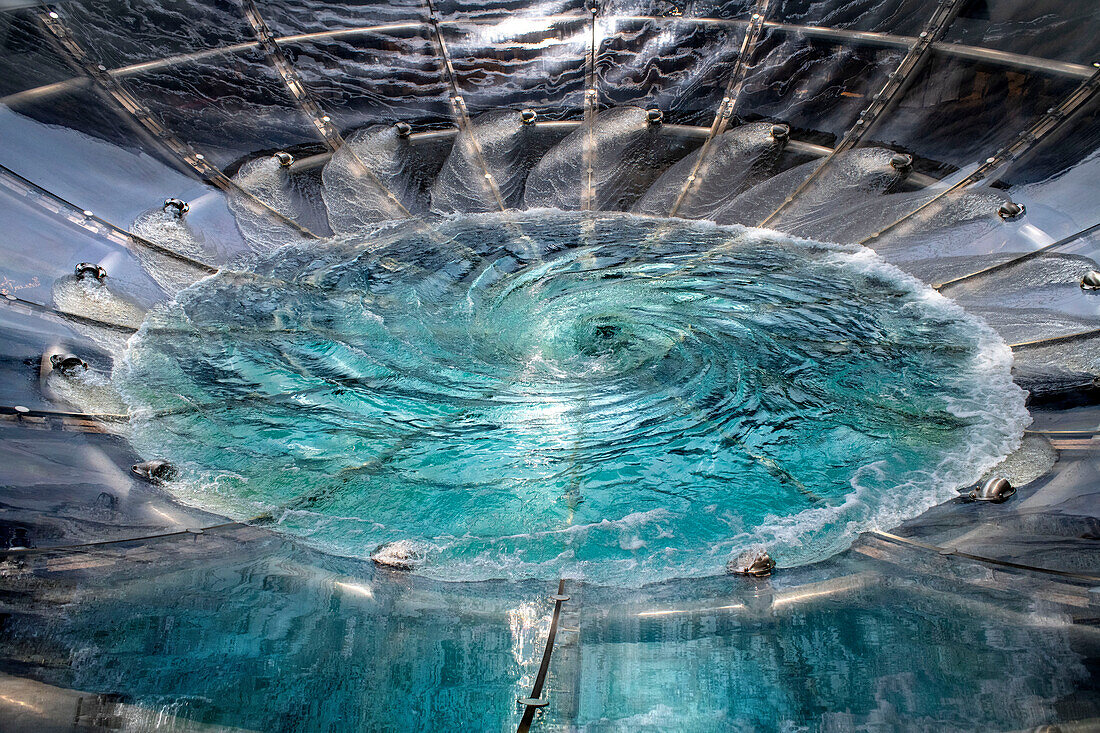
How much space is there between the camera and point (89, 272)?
473cm

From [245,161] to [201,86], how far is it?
2.01 feet

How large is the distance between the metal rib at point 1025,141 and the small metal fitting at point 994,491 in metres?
2.79

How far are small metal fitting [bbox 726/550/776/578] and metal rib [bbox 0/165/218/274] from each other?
13.4 ft

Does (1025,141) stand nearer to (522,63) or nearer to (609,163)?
(609,163)

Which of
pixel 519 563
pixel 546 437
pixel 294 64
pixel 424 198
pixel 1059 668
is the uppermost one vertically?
pixel 294 64

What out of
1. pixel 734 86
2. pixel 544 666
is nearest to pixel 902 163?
pixel 734 86

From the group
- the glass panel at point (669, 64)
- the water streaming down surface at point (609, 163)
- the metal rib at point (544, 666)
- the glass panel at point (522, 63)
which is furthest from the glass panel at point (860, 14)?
the metal rib at point (544, 666)

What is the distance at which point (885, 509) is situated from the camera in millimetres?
3096

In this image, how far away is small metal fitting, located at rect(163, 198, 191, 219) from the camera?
18.1ft

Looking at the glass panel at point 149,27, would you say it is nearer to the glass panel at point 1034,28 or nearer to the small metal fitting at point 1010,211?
the glass panel at point 1034,28

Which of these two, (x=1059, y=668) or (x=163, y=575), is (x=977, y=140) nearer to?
(x=1059, y=668)

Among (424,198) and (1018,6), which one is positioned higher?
(1018,6)

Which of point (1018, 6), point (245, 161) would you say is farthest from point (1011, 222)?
point (245, 161)

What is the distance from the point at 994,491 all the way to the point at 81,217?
542 cm
